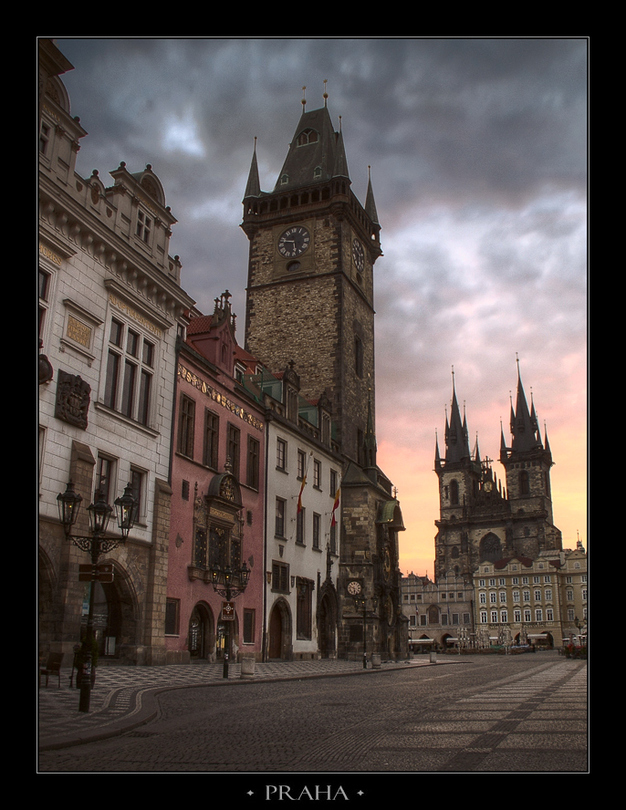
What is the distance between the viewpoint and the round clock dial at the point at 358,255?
53.9 meters

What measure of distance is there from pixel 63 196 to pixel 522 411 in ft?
464

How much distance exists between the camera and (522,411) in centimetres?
15250

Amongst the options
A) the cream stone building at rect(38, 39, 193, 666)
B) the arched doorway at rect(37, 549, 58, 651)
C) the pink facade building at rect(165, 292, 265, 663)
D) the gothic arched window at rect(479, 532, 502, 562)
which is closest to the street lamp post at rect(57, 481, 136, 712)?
the cream stone building at rect(38, 39, 193, 666)

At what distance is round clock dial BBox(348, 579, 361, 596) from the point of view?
139ft

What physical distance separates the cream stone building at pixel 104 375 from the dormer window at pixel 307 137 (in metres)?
34.7

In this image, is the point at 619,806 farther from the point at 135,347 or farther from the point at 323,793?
the point at 135,347

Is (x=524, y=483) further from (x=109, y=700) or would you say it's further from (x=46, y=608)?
(x=109, y=700)

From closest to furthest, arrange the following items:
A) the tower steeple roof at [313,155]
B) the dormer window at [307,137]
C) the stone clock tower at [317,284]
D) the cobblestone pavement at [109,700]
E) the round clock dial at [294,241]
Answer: the cobblestone pavement at [109,700], the stone clock tower at [317,284], the round clock dial at [294,241], the tower steeple roof at [313,155], the dormer window at [307,137]

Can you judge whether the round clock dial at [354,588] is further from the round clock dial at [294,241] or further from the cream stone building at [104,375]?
the round clock dial at [294,241]

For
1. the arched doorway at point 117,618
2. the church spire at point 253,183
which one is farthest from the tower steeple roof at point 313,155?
the arched doorway at point 117,618

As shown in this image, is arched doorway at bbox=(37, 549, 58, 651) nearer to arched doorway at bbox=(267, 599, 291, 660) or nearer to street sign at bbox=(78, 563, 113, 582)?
street sign at bbox=(78, 563, 113, 582)

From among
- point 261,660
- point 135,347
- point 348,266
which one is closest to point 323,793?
point 135,347

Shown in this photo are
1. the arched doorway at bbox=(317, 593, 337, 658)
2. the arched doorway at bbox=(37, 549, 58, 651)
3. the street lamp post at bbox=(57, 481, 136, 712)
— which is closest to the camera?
the street lamp post at bbox=(57, 481, 136, 712)

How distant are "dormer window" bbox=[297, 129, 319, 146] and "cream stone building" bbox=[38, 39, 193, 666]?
34.7m
